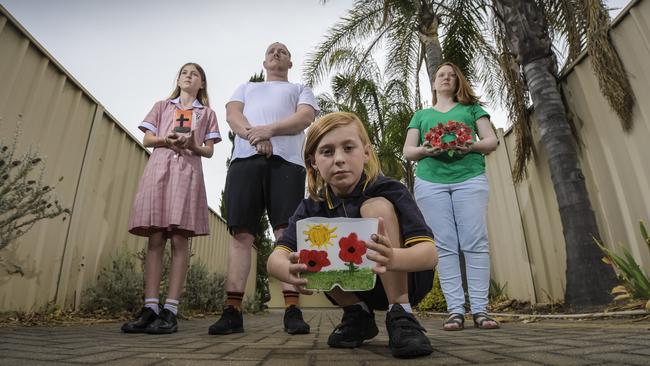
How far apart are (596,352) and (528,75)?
3.33 meters

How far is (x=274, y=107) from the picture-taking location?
278cm

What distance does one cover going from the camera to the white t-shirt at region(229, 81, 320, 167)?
260cm

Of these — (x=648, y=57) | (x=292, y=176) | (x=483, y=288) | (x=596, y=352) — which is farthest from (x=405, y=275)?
(x=648, y=57)

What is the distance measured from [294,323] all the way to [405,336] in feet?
3.77

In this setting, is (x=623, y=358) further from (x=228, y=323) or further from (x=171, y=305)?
(x=171, y=305)

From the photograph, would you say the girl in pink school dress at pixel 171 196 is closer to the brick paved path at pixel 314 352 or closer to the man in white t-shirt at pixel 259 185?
the man in white t-shirt at pixel 259 185

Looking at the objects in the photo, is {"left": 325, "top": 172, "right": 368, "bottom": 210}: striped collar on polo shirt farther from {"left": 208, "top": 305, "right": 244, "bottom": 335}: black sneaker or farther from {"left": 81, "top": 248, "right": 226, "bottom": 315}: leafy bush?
{"left": 81, "top": 248, "right": 226, "bottom": 315}: leafy bush

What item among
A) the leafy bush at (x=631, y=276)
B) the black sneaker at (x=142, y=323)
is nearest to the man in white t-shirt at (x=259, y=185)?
the black sneaker at (x=142, y=323)

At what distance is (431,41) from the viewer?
23.0 ft

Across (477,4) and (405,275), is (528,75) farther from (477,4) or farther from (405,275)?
(477,4)

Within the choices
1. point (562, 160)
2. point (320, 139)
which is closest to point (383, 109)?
point (562, 160)

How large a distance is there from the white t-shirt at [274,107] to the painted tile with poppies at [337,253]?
4.17 feet

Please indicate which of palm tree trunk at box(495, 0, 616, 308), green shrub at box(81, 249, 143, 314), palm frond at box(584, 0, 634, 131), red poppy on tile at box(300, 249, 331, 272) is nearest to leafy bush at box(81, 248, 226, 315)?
green shrub at box(81, 249, 143, 314)

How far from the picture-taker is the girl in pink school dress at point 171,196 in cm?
256
